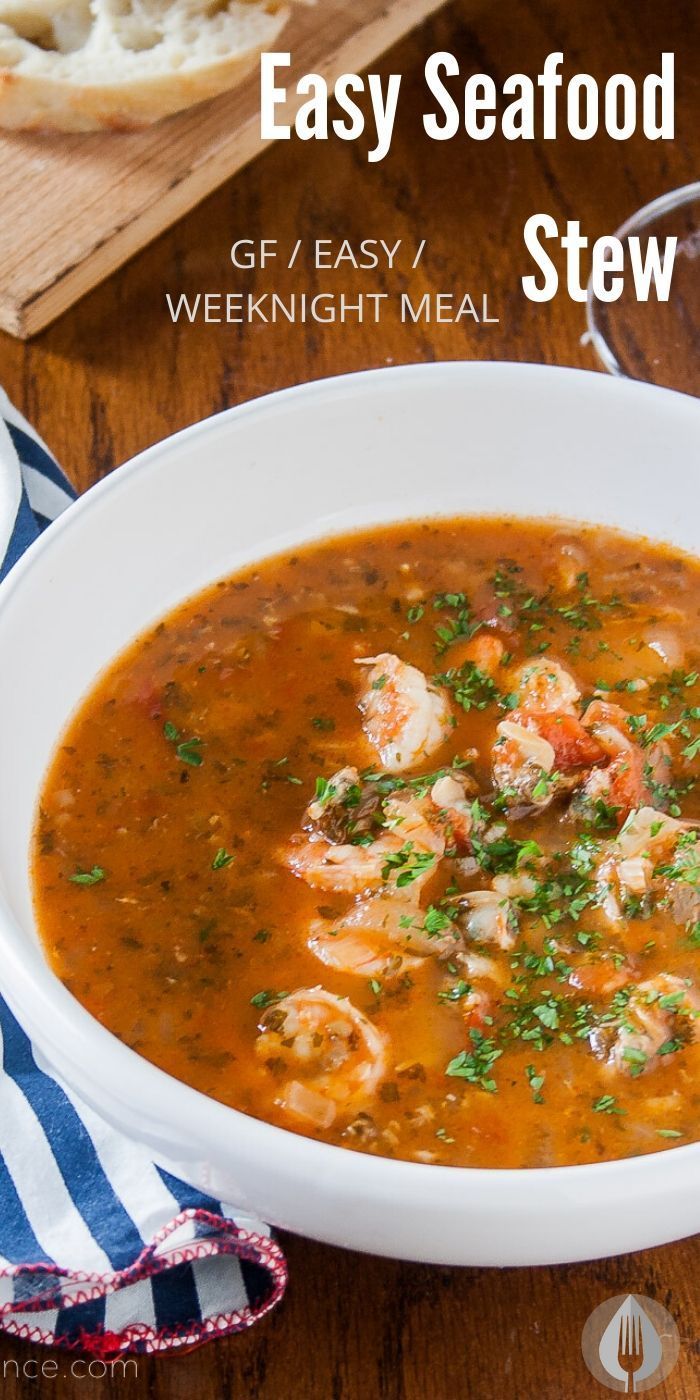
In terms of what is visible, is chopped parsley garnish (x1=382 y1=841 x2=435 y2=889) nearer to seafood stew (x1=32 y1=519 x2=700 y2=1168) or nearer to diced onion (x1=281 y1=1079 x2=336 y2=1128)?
seafood stew (x1=32 y1=519 x2=700 y2=1168)

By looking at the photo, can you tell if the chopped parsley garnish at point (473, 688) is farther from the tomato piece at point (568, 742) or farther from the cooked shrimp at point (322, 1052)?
the cooked shrimp at point (322, 1052)

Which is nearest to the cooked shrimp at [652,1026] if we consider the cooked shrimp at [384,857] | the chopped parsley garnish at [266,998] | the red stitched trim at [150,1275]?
the cooked shrimp at [384,857]

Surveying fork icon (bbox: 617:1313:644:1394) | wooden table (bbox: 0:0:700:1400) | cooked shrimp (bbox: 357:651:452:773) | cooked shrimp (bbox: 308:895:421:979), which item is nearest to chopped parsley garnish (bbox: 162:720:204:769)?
cooked shrimp (bbox: 357:651:452:773)

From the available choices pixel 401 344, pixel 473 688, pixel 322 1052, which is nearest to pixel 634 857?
pixel 473 688

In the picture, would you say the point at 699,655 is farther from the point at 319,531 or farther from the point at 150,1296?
the point at 150,1296

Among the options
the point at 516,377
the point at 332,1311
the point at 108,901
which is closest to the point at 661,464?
the point at 516,377
